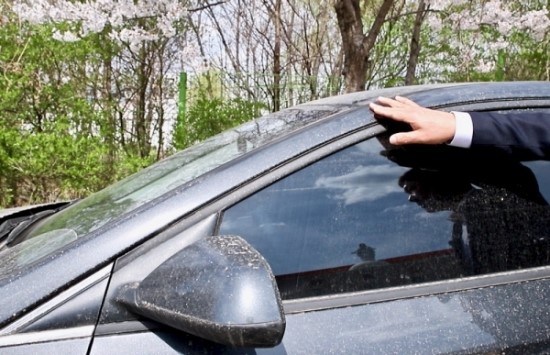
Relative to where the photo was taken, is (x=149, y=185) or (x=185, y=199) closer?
(x=185, y=199)

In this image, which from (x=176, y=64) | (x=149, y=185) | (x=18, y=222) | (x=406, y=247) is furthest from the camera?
(x=176, y=64)

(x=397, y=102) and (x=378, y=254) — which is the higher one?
(x=397, y=102)

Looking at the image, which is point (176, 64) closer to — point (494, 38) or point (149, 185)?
point (494, 38)

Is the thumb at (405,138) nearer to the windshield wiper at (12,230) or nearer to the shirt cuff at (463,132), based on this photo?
the shirt cuff at (463,132)

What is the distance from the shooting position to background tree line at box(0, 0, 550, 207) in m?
5.84

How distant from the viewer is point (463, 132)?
1704 mm

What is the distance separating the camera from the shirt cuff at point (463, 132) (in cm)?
170

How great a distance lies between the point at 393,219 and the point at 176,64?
286 inches

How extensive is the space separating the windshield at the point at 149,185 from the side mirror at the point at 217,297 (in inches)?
14.5

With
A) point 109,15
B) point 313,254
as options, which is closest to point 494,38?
point 109,15

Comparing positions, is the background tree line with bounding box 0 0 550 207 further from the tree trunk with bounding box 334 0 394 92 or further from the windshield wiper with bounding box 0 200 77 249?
the windshield wiper with bounding box 0 200 77 249

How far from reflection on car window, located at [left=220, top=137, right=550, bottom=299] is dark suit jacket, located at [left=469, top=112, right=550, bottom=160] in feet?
0.15

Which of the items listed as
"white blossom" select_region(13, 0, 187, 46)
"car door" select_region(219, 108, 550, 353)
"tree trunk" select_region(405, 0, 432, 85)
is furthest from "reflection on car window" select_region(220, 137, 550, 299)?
"tree trunk" select_region(405, 0, 432, 85)

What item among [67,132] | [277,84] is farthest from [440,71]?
[67,132]
